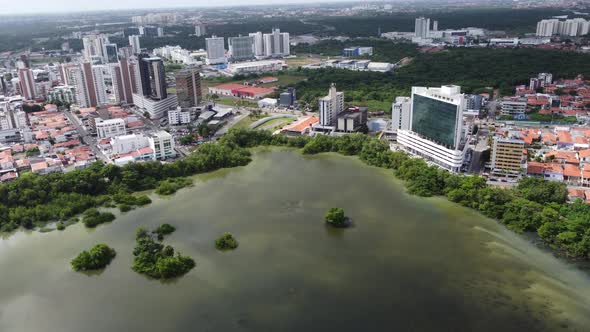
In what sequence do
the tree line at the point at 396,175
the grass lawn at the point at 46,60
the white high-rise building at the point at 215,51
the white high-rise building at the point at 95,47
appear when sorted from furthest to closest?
1. the grass lawn at the point at 46,60
2. the white high-rise building at the point at 95,47
3. the white high-rise building at the point at 215,51
4. the tree line at the point at 396,175

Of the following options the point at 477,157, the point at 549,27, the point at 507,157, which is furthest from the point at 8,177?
the point at 549,27

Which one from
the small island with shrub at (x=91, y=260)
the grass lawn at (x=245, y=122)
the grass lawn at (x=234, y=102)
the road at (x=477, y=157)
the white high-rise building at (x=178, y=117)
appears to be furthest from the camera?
the grass lawn at (x=234, y=102)

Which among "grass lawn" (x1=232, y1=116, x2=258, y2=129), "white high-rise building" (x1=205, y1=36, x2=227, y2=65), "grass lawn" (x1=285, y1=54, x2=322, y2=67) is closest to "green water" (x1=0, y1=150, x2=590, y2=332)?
"grass lawn" (x1=232, y1=116, x2=258, y2=129)

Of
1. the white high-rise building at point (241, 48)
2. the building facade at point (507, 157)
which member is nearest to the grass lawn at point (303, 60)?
the white high-rise building at point (241, 48)

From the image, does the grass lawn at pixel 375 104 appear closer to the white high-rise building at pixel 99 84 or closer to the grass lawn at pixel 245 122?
the grass lawn at pixel 245 122

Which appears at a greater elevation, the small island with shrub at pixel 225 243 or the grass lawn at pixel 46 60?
the grass lawn at pixel 46 60

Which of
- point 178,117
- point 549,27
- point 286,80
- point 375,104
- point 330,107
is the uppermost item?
point 549,27

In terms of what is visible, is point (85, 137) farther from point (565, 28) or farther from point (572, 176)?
point (565, 28)
